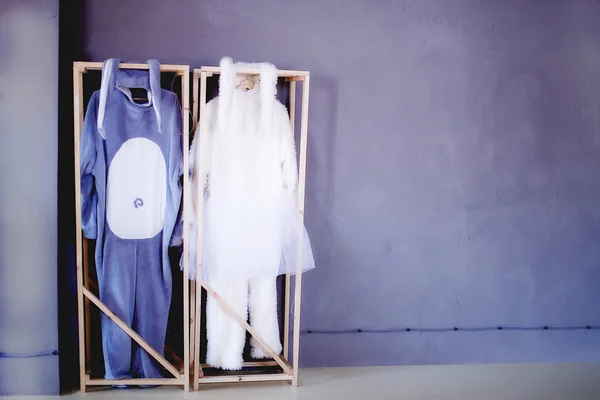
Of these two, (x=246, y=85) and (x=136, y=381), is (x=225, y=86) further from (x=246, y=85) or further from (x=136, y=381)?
(x=136, y=381)

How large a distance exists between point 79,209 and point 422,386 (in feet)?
6.41

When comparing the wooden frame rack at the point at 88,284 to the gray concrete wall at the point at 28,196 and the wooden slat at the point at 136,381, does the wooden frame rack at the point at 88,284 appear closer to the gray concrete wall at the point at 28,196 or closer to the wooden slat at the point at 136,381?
the wooden slat at the point at 136,381

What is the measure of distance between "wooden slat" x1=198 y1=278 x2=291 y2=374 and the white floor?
134mm

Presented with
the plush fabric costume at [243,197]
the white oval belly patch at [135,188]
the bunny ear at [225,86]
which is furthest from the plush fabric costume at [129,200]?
the bunny ear at [225,86]

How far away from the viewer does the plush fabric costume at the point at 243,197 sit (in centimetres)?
295

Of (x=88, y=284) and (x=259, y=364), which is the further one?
(x=259, y=364)

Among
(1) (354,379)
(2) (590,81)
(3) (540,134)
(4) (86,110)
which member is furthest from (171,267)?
(2) (590,81)

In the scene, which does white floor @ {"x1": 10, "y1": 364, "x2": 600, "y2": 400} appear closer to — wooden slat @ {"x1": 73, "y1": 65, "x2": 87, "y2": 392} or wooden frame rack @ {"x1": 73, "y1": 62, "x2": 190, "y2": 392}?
wooden frame rack @ {"x1": 73, "y1": 62, "x2": 190, "y2": 392}

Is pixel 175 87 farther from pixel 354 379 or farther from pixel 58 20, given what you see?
pixel 354 379

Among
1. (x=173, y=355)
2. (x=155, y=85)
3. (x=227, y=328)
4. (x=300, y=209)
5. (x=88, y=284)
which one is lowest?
(x=173, y=355)

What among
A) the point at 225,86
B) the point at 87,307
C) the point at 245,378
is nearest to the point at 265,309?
the point at 245,378

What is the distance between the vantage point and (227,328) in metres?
3.08

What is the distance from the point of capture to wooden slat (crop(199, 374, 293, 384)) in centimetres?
302

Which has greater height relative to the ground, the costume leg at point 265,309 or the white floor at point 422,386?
the costume leg at point 265,309
